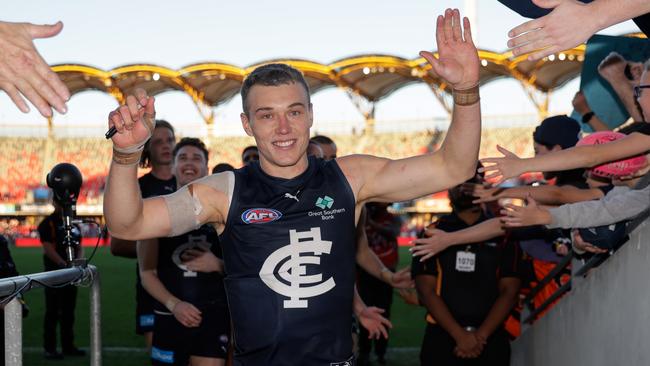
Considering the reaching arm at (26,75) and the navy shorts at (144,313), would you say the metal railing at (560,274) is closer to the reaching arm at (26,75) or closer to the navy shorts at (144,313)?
the reaching arm at (26,75)

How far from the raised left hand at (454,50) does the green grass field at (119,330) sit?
23.9ft

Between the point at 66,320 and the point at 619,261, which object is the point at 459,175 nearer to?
the point at 619,261

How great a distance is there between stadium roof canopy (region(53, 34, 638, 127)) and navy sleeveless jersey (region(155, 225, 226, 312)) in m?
33.8

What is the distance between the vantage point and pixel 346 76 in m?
44.0

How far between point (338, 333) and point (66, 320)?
7720 millimetres

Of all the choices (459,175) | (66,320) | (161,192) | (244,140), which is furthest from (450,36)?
(244,140)

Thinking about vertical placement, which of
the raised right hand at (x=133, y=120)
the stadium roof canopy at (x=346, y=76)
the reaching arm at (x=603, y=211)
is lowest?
the reaching arm at (x=603, y=211)

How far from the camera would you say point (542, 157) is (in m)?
4.27

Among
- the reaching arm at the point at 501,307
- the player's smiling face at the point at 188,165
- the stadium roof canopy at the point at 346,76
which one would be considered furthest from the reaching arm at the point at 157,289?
the stadium roof canopy at the point at 346,76

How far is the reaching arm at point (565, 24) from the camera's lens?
2.70m

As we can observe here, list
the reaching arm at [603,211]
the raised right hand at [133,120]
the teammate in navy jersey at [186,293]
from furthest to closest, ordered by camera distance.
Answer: the teammate in navy jersey at [186,293] → the reaching arm at [603,211] → the raised right hand at [133,120]

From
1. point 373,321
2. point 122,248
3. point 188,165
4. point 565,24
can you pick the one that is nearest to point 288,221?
point 373,321

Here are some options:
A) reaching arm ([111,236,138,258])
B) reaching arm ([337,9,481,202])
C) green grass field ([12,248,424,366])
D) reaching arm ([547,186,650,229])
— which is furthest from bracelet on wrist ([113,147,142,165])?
green grass field ([12,248,424,366])

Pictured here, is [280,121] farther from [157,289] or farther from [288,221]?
[157,289]
